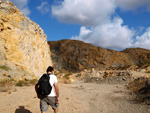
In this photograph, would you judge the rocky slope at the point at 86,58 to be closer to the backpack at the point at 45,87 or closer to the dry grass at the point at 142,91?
the dry grass at the point at 142,91

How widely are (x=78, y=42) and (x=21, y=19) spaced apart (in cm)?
3611

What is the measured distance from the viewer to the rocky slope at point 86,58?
1762 inches

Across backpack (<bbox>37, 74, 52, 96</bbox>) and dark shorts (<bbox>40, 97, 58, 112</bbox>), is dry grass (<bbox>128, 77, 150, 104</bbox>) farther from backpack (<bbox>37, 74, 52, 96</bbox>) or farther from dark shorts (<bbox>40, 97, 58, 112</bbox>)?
backpack (<bbox>37, 74, 52, 96</bbox>)

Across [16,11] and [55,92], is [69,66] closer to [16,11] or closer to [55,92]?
[16,11]

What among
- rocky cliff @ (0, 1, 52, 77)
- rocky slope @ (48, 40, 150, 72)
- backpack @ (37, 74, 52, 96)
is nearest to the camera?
backpack @ (37, 74, 52, 96)

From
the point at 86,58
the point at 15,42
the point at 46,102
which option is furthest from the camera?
the point at 86,58

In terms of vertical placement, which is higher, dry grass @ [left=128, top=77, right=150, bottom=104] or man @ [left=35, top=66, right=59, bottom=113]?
man @ [left=35, top=66, right=59, bottom=113]

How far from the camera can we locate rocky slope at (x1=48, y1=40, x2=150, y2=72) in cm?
4475

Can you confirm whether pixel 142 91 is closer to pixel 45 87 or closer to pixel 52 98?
pixel 52 98

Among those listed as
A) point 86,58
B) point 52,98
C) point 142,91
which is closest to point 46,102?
point 52,98

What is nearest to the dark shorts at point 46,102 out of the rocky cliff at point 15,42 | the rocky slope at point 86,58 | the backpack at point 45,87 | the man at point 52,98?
the man at point 52,98

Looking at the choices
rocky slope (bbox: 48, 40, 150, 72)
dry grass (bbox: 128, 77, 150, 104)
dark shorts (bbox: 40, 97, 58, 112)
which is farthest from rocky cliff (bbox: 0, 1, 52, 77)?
rocky slope (bbox: 48, 40, 150, 72)

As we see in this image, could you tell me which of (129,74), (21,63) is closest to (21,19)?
(21,63)

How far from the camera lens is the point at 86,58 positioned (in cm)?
4550
